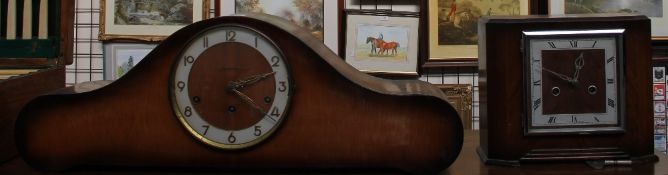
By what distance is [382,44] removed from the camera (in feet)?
5.42

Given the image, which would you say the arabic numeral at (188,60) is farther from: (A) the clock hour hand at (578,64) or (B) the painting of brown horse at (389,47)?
(B) the painting of brown horse at (389,47)

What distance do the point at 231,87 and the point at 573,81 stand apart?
410mm

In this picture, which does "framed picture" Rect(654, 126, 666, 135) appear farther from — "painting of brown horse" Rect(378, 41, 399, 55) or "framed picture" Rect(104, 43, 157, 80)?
"framed picture" Rect(104, 43, 157, 80)

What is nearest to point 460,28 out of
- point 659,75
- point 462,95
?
point 462,95

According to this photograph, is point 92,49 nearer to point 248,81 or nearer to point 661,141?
point 248,81

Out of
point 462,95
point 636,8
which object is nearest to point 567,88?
point 462,95

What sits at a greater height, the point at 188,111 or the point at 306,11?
the point at 306,11

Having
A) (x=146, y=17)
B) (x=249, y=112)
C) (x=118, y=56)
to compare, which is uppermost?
(x=146, y=17)

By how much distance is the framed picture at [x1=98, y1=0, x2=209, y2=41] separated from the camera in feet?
5.41

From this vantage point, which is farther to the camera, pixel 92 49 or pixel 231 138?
pixel 92 49

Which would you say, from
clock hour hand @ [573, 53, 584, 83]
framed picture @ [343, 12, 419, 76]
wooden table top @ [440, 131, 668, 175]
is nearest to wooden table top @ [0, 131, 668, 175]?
wooden table top @ [440, 131, 668, 175]

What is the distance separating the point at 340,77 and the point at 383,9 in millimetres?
937

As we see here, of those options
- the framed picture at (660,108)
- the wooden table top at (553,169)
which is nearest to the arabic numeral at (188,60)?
the wooden table top at (553,169)

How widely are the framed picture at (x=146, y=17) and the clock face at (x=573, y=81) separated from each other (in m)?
1.07
